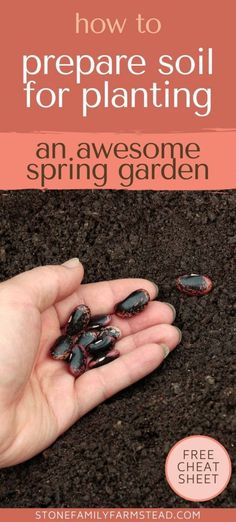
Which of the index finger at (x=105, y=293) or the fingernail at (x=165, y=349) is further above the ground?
the index finger at (x=105, y=293)

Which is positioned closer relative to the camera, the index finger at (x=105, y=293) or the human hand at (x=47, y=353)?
the human hand at (x=47, y=353)

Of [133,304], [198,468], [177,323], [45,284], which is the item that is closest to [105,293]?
[133,304]

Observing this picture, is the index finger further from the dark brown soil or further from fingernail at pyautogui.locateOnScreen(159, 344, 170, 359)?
fingernail at pyautogui.locateOnScreen(159, 344, 170, 359)

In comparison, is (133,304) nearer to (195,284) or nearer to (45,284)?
(195,284)

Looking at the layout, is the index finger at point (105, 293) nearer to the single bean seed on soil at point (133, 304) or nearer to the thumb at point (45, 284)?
the single bean seed on soil at point (133, 304)

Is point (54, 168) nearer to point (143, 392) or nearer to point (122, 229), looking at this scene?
point (122, 229)

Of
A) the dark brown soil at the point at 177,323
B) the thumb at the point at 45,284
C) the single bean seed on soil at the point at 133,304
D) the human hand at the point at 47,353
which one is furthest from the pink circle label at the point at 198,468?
the thumb at the point at 45,284
